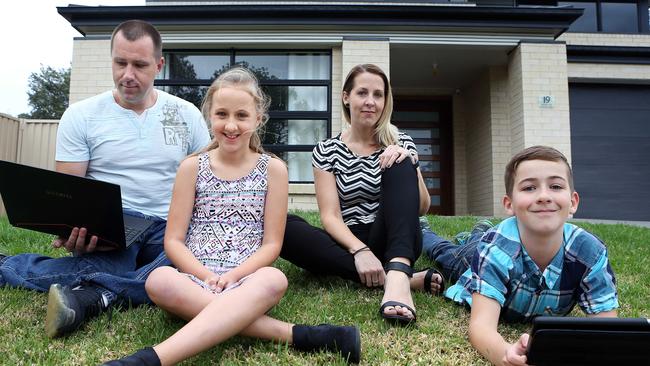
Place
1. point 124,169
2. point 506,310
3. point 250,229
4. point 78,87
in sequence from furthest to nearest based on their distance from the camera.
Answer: point 78,87 < point 124,169 < point 250,229 < point 506,310

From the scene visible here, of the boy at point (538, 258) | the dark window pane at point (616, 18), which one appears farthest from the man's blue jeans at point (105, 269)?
the dark window pane at point (616, 18)

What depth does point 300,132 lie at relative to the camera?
28.8 feet

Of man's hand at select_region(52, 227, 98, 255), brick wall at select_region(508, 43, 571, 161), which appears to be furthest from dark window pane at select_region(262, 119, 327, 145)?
man's hand at select_region(52, 227, 98, 255)

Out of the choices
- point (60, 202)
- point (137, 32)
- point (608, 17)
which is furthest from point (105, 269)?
point (608, 17)

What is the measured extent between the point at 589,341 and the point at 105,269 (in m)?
2.11

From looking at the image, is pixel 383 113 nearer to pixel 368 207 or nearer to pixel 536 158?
pixel 368 207

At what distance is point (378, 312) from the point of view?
2.39 metres

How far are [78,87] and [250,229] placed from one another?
738cm

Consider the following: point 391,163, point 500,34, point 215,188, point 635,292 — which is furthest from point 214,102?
point 500,34

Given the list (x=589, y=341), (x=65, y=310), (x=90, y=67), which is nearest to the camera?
(x=589, y=341)

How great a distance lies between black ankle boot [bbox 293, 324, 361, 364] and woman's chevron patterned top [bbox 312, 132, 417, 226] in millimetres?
1073

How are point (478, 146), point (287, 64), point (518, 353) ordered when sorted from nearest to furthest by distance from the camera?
point (518, 353)
point (287, 64)
point (478, 146)

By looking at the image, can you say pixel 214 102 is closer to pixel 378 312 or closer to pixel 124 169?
pixel 124 169

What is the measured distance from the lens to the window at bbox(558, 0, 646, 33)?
11.1 meters
